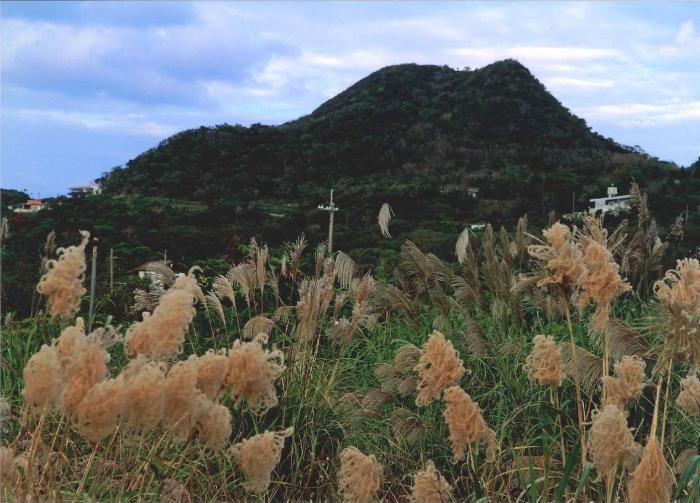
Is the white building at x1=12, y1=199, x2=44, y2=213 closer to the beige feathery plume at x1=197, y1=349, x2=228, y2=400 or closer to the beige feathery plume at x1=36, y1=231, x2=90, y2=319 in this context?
the beige feathery plume at x1=36, y1=231, x2=90, y2=319

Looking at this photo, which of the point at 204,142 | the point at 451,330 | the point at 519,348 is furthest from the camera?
the point at 204,142

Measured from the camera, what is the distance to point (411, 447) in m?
4.59

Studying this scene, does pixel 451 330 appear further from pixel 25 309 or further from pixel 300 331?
pixel 25 309

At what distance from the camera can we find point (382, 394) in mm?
4668

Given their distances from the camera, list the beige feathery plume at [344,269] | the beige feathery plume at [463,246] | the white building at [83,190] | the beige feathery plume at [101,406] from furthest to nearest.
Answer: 1. the white building at [83,190]
2. the beige feathery plume at [463,246]
3. the beige feathery plume at [344,269]
4. the beige feathery plume at [101,406]

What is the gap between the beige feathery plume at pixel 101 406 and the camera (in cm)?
230

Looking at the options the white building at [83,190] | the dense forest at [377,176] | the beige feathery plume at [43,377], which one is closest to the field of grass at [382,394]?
the beige feathery plume at [43,377]

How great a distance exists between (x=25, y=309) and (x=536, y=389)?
22.7 ft

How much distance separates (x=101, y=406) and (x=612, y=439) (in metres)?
1.58

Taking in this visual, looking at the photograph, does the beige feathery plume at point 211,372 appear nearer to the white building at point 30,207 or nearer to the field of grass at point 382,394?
the field of grass at point 382,394

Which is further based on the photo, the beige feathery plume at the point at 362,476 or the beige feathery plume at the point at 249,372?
the beige feathery plume at the point at 362,476

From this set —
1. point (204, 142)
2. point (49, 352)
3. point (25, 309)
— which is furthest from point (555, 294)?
point (204, 142)

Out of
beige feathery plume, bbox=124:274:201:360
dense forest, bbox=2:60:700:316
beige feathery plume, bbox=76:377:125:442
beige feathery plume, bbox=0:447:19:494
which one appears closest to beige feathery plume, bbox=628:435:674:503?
beige feathery plume, bbox=124:274:201:360

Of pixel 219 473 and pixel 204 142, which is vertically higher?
pixel 204 142
